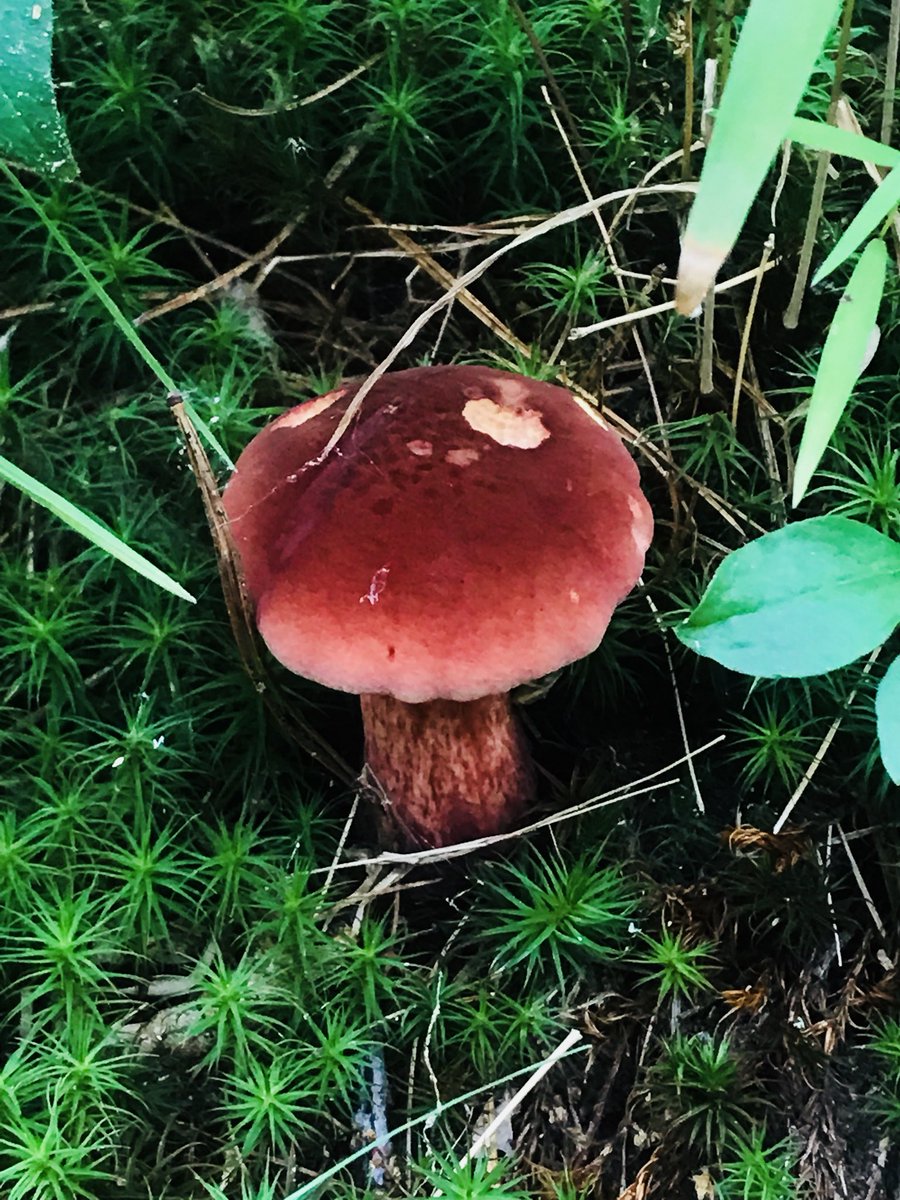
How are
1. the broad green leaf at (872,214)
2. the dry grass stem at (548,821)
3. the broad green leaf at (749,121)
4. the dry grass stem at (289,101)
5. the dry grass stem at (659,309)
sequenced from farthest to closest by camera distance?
the dry grass stem at (289,101), the dry grass stem at (659,309), the dry grass stem at (548,821), the broad green leaf at (872,214), the broad green leaf at (749,121)

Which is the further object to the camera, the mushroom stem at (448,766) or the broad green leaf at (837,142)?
the mushroom stem at (448,766)

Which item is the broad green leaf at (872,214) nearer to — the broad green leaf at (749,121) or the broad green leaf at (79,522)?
the broad green leaf at (749,121)

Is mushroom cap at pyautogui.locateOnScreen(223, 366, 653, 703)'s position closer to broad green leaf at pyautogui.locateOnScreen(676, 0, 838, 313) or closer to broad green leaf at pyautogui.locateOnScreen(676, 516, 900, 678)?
broad green leaf at pyautogui.locateOnScreen(676, 516, 900, 678)

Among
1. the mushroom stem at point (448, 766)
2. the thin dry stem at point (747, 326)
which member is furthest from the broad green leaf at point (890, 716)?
the thin dry stem at point (747, 326)

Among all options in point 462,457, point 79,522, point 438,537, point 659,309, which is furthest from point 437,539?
point 659,309

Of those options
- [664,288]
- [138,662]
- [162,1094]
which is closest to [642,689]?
[664,288]

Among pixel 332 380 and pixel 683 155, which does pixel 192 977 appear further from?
pixel 683 155

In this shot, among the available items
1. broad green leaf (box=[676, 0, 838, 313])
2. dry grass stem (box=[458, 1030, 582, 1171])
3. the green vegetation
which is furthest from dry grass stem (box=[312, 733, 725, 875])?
broad green leaf (box=[676, 0, 838, 313])
